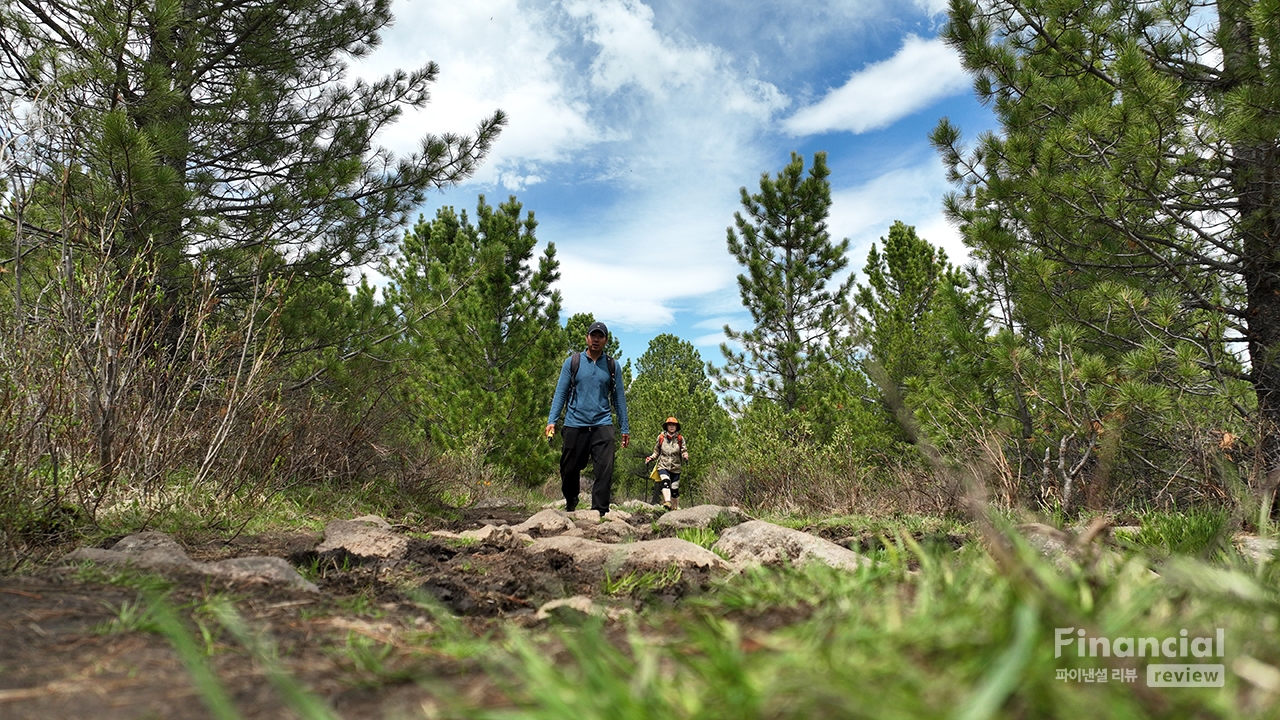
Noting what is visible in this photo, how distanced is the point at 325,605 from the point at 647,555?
5.06 feet

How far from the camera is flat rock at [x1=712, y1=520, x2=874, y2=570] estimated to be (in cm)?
326

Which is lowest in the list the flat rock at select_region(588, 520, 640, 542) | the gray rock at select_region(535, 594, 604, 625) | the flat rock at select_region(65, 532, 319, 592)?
the flat rock at select_region(588, 520, 640, 542)

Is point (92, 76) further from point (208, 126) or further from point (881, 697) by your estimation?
point (881, 697)

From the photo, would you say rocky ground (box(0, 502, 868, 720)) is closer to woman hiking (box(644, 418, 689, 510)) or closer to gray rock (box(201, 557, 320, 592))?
gray rock (box(201, 557, 320, 592))

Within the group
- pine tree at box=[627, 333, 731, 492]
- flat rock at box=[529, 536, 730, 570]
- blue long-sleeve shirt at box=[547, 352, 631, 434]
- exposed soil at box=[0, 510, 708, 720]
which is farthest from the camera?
pine tree at box=[627, 333, 731, 492]

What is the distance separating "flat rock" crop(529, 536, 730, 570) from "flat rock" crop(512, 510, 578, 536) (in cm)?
129

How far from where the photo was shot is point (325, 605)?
2.16 metres

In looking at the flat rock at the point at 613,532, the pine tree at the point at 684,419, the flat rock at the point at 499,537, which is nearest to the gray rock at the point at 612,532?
the flat rock at the point at 613,532

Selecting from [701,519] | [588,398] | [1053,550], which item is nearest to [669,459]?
[588,398]

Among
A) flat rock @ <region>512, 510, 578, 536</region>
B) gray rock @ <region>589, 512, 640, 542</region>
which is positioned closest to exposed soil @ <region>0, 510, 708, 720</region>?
gray rock @ <region>589, 512, 640, 542</region>

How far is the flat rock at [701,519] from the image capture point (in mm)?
5422

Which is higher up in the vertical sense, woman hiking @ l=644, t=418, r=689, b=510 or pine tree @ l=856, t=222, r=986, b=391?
pine tree @ l=856, t=222, r=986, b=391

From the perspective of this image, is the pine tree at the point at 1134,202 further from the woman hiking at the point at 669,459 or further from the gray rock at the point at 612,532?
the woman hiking at the point at 669,459

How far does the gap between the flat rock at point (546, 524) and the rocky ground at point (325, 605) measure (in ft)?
2.37
